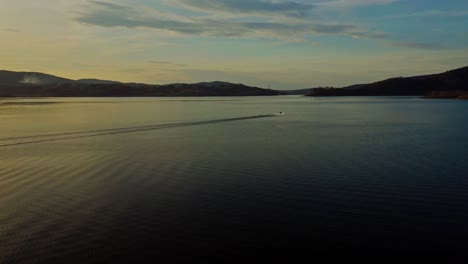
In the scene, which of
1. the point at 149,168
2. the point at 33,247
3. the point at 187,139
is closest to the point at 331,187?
the point at 149,168

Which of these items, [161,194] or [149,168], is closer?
[161,194]

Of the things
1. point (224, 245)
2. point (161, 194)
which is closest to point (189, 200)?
point (161, 194)

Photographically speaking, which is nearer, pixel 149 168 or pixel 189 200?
pixel 189 200

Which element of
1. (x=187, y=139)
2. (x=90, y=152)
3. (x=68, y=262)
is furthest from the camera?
(x=187, y=139)

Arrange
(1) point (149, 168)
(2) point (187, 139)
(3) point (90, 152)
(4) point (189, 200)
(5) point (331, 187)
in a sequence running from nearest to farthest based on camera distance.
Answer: (4) point (189, 200), (5) point (331, 187), (1) point (149, 168), (3) point (90, 152), (2) point (187, 139)

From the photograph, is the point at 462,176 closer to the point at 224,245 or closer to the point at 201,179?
the point at 201,179

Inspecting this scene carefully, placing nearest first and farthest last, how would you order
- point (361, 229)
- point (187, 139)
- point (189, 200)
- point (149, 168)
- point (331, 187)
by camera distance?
point (361, 229) → point (189, 200) → point (331, 187) → point (149, 168) → point (187, 139)

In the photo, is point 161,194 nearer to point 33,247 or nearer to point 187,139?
point 33,247

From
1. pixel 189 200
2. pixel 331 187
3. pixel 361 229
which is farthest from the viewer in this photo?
pixel 331 187
